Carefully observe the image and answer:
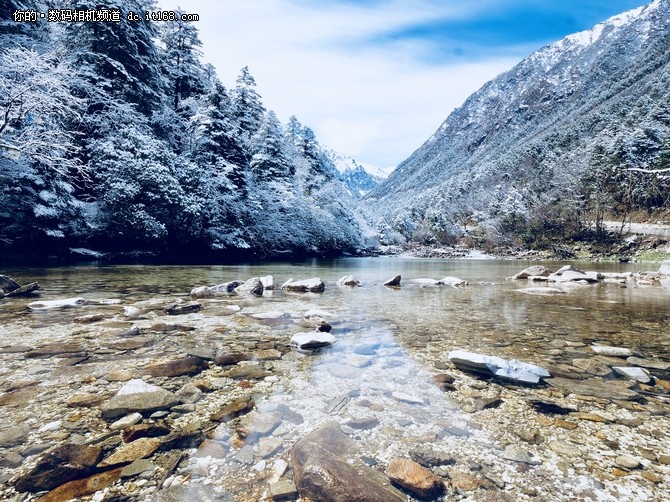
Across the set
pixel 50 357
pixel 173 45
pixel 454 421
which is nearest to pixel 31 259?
pixel 50 357

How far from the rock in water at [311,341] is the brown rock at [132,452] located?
215cm

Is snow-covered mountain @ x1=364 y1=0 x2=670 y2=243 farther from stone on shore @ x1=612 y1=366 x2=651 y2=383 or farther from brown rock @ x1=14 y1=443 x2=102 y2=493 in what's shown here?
brown rock @ x1=14 y1=443 x2=102 y2=493

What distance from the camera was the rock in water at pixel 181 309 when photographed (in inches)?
238

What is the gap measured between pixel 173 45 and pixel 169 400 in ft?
98.7

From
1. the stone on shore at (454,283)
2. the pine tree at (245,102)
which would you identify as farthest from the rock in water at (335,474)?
the pine tree at (245,102)

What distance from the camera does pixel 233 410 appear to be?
251 cm

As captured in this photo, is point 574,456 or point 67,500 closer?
point 67,500

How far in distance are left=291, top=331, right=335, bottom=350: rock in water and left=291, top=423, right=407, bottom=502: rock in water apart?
198 centimetres

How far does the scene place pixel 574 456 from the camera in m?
2.00

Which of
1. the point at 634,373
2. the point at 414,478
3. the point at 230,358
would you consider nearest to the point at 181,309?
the point at 230,358

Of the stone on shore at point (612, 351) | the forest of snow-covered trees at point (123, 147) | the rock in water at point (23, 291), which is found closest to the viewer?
the stone on shore at point (612, 351)

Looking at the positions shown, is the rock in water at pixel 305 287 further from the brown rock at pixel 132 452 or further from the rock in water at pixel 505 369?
the brown rock at pixel 132 452

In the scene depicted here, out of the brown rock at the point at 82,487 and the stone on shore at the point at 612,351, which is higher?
the brown rock at the point at 82,487

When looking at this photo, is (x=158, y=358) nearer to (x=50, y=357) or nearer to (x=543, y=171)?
(x=50, y=357)
